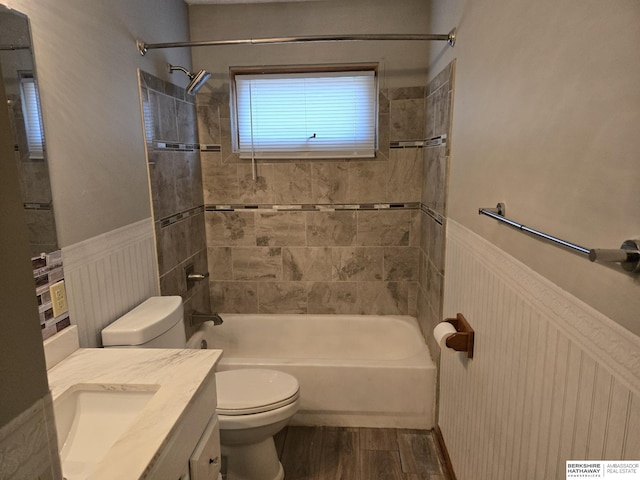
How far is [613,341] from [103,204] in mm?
1783

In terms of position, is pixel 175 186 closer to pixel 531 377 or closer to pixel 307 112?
pixel 307 112

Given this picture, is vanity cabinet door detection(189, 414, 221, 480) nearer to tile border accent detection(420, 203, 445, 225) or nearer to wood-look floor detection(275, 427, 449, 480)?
wood-look floor detection(275, 427, 449, 480)

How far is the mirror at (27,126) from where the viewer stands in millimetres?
1253

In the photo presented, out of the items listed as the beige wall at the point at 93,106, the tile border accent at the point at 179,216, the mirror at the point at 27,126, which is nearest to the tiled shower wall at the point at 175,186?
the tile border accent at the point at 179,216

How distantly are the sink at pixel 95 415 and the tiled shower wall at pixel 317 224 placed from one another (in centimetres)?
181

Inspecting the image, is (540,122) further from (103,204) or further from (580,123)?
(103,204)

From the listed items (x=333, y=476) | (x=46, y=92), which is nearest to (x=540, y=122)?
(x=46, y=92)

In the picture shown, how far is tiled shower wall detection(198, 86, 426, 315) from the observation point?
281 cm

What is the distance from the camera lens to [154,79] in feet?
7.22

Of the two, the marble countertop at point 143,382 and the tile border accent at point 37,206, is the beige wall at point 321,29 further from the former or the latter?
the marble countertop at point 143,382

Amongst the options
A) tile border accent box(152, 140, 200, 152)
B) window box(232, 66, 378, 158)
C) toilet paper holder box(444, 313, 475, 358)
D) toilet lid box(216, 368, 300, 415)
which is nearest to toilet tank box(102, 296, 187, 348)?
toilet lid box(216, 368, 300, 415)

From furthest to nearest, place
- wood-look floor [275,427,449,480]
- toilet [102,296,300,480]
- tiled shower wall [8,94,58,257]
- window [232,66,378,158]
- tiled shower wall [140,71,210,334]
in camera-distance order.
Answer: window [232,66,378,158] < tiled shower wall [140,71,210,334] < wood-look floor [275,427,449,480] < toilet [102,296,300,480] < tiled shower wall [8,94,58,257]

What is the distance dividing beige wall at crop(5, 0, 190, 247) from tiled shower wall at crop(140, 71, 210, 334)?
11 cm

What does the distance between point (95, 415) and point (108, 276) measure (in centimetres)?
69
